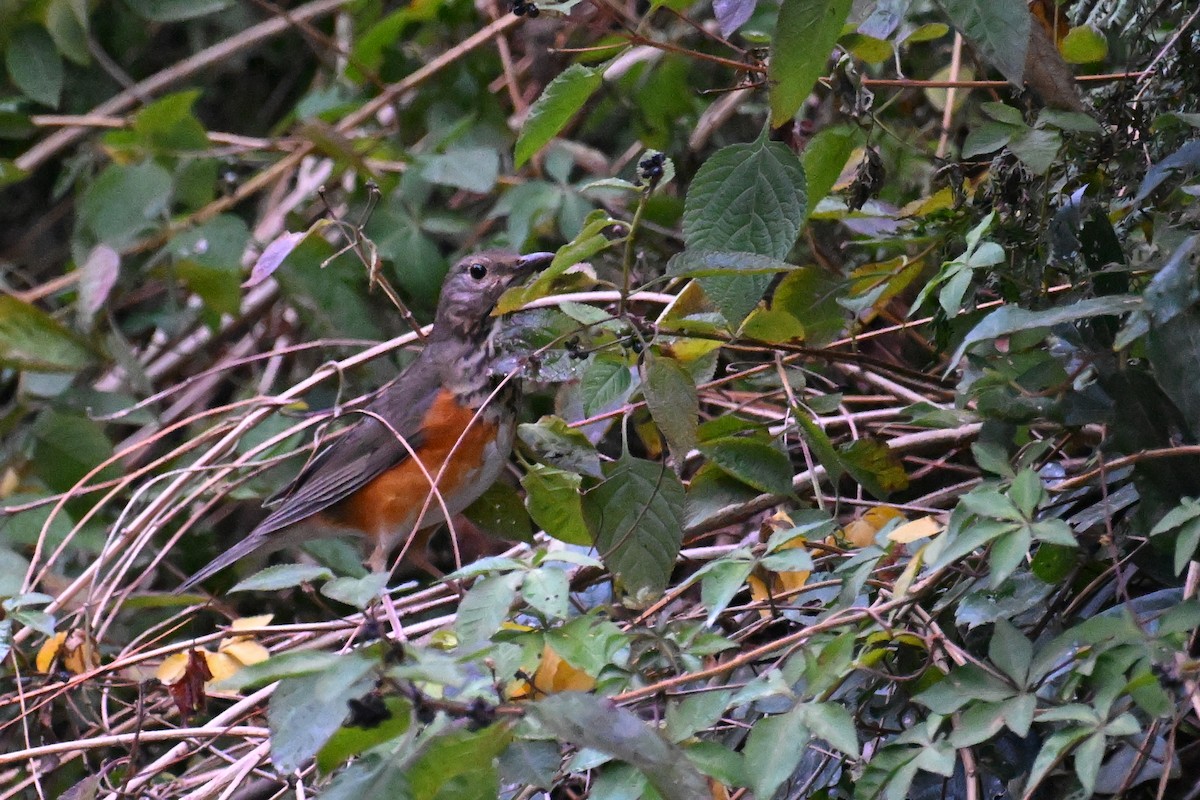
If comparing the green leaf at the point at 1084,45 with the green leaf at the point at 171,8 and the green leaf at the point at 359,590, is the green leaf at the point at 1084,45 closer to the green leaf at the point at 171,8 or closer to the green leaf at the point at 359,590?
the green leaf at the point at 359,590

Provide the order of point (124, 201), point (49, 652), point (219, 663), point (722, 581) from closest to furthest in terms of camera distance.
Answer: point (722, 581) → point (219, 663) → point (49, 652) → point (124, 201)

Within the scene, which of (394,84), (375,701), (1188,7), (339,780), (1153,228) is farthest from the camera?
(394,84)

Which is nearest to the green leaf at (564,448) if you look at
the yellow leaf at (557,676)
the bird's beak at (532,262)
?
the yellow leaf at (557,676)

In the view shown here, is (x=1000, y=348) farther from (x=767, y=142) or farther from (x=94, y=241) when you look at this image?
(x=94, y=241)

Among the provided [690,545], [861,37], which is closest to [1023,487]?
[861,37]

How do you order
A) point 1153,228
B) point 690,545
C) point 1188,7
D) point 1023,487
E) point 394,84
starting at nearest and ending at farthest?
point 1023,487, point 1153,228, point 1188,7, point 690,545, point 394,84

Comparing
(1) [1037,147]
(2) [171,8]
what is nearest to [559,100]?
(1) [1037,147]

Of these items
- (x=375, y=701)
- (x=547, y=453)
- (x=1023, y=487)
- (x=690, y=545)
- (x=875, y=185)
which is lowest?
(x=690, y=545)

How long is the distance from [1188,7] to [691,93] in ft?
7.43

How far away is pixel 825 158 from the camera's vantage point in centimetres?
264

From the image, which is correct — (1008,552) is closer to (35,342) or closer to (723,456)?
(723,456)

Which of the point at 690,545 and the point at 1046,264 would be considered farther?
the point at 690,545

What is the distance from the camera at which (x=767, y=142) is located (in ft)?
7.90

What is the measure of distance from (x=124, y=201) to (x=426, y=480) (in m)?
1.77
